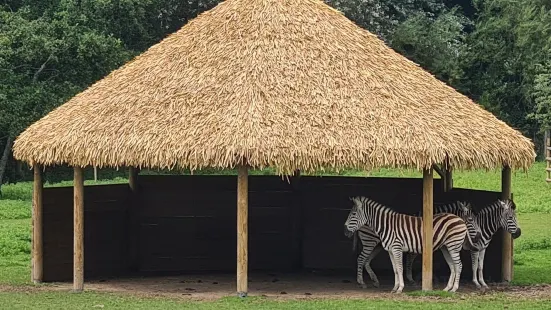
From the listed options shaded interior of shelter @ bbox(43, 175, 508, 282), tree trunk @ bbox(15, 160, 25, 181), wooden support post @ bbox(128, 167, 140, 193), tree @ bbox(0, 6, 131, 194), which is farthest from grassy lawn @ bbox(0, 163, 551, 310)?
tree trunk @ bbox(15, 160, 25, 181)

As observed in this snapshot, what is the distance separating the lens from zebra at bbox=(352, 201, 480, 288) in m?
16.0

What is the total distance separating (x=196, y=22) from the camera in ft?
57.0

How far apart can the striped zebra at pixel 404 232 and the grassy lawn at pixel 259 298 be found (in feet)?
2.16

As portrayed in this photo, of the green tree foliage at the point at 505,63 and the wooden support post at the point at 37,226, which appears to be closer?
the wooden support post at the point at 37,226

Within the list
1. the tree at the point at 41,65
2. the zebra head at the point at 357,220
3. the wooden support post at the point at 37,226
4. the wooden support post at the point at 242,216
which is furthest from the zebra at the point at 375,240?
the tree at the point at 41,65

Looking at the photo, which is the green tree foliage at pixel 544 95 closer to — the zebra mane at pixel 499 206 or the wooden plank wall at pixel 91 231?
the zebra mane at pixel 499 206

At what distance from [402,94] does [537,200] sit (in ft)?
42.0

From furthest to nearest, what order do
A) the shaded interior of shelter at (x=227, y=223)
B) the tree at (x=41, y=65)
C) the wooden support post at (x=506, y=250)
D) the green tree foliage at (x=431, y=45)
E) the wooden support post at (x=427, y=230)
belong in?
1. the green tree foliage at (x=431, y=45)
2. the tree at (x=41, y=65)
3. the shaded interior of shelter at (x=227, y=223)
4. the wooden support post at (x=506, y=250)
5. the wooden support post at (x=427, y=230)

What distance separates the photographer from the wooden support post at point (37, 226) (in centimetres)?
1616

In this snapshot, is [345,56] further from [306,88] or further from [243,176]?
[243,176]

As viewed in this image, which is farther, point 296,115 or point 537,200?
point 537,200

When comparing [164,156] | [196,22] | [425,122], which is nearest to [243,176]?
[164,156]

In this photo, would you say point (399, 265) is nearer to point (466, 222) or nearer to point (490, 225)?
point (466, 222)

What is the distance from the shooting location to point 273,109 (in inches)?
587
